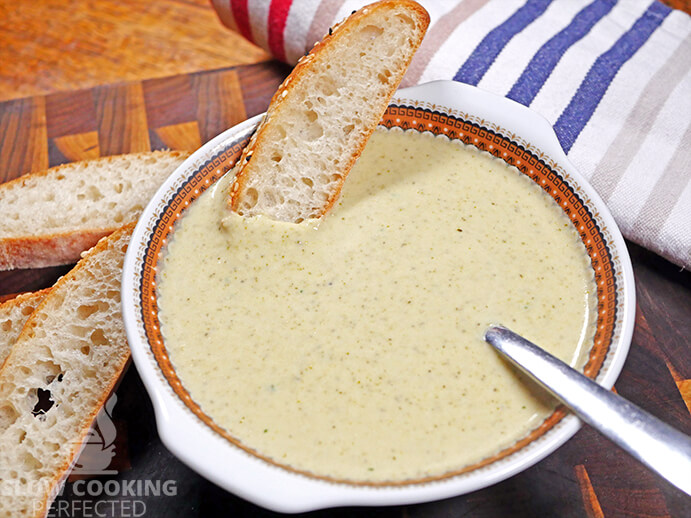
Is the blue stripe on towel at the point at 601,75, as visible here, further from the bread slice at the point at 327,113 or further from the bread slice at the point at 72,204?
the bread slice at the point at 72,204

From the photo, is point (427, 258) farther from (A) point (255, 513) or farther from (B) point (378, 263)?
(A) point (255, 513)

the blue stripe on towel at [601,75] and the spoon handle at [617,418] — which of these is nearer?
the spoon handle at [617,418]

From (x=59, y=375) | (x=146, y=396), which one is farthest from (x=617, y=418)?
(x=59, y=375)

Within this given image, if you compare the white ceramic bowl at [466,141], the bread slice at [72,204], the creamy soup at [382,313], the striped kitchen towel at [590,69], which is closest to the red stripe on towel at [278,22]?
the striped kitchen towel at [590,69]

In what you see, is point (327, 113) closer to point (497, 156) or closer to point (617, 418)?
point (497, 156)

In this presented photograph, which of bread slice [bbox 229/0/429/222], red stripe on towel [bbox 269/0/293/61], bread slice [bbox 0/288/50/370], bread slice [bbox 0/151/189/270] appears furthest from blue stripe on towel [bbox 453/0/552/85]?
bread slice [bbox 0/288/50/370]

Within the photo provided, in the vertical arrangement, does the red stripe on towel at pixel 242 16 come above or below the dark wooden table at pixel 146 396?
above
